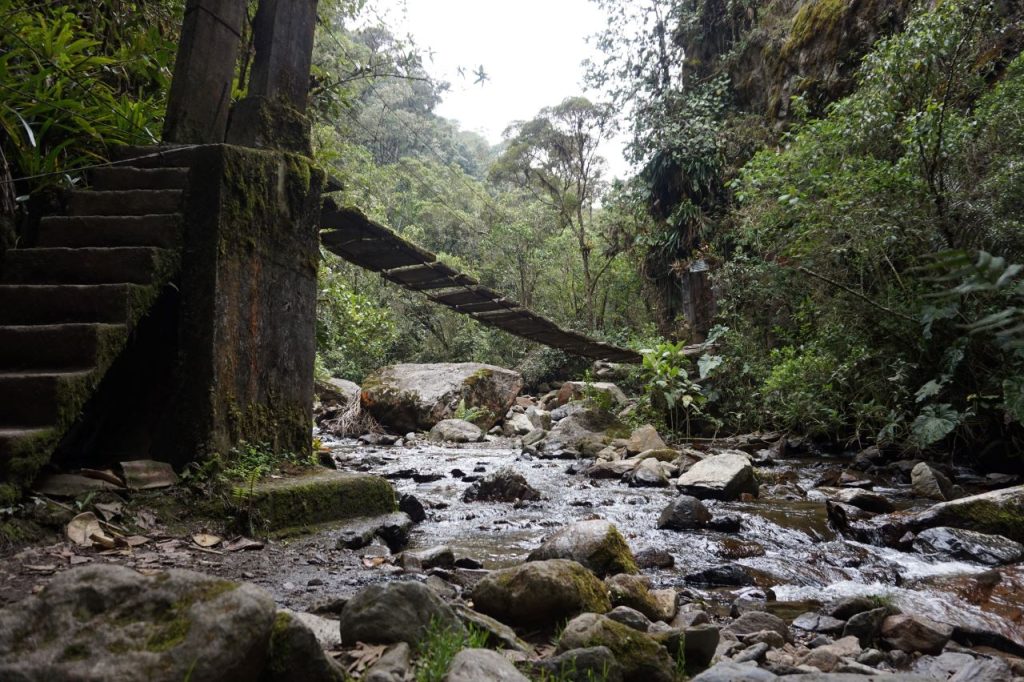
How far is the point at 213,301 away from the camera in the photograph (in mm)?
2150

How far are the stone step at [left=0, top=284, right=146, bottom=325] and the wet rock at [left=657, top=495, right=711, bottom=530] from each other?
233 centimetres

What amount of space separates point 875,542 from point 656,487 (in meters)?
1.60

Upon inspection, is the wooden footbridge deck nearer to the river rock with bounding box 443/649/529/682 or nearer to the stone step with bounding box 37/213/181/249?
the stone step with bounding box 37/213/181/249

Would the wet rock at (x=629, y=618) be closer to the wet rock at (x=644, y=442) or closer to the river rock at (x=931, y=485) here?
the river rock at (x=931, y=485)

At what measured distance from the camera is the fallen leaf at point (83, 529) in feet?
5.50

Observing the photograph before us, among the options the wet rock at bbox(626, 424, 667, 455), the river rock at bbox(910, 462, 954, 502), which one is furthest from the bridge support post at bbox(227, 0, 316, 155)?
the river rock at bbox(910, 462, 954, 502)

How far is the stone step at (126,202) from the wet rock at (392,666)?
1.85m

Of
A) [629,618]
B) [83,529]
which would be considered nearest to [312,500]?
[83,529]

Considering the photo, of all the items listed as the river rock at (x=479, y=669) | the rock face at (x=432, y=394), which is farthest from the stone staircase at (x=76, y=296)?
the rock face at (x=432, y=394)

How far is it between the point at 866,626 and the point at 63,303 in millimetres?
2579

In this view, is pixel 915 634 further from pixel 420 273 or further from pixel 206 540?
pixel 420 273

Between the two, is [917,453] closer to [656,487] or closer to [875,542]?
[656,487]

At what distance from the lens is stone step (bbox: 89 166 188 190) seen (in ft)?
7.84

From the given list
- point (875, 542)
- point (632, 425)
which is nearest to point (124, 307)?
point (875, 542)
